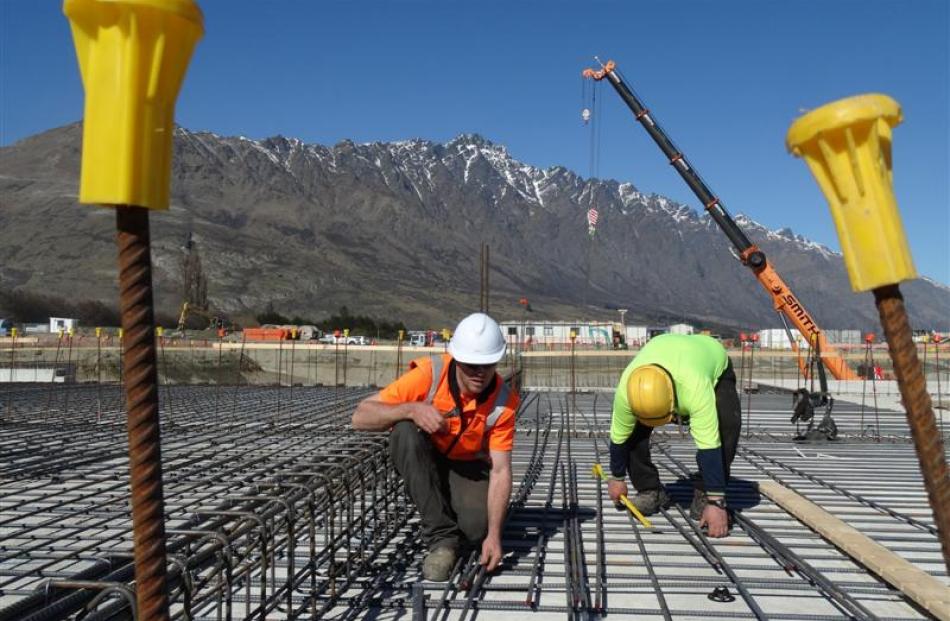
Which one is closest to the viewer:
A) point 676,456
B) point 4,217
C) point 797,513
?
point 797,513

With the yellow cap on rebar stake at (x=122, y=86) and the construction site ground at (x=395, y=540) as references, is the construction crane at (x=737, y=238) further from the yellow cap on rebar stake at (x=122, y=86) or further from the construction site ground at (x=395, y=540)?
the yellow cap on rebar stake at (x=122, y=86)

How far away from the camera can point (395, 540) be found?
3.93 metres

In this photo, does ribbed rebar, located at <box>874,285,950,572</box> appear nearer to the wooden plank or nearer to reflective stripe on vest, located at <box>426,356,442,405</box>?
the wooden plank

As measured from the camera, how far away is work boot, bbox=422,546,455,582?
10.7 feet

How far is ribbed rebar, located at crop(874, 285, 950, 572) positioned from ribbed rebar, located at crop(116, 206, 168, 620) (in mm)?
1071

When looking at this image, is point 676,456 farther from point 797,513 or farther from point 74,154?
point 74,154

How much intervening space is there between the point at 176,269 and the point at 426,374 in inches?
3813

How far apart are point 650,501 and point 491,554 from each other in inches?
59.9

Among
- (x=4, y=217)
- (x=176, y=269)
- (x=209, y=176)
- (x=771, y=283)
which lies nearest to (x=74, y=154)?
(x=209, y=176)

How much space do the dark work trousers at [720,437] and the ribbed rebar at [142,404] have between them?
11.7 feet

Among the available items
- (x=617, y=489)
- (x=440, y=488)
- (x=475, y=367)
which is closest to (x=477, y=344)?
(x=475, y=367)

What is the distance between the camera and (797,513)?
173 inches

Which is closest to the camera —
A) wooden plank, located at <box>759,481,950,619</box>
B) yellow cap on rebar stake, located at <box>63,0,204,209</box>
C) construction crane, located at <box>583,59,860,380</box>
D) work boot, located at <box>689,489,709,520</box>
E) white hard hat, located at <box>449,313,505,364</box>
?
yellow cap on rebar stake, located at <box>63,0,204,209</box>

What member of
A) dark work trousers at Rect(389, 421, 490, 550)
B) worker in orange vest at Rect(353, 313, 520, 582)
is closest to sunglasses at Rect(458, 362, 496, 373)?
worker in orange vest at Rect(353, 313, 520, 582)
